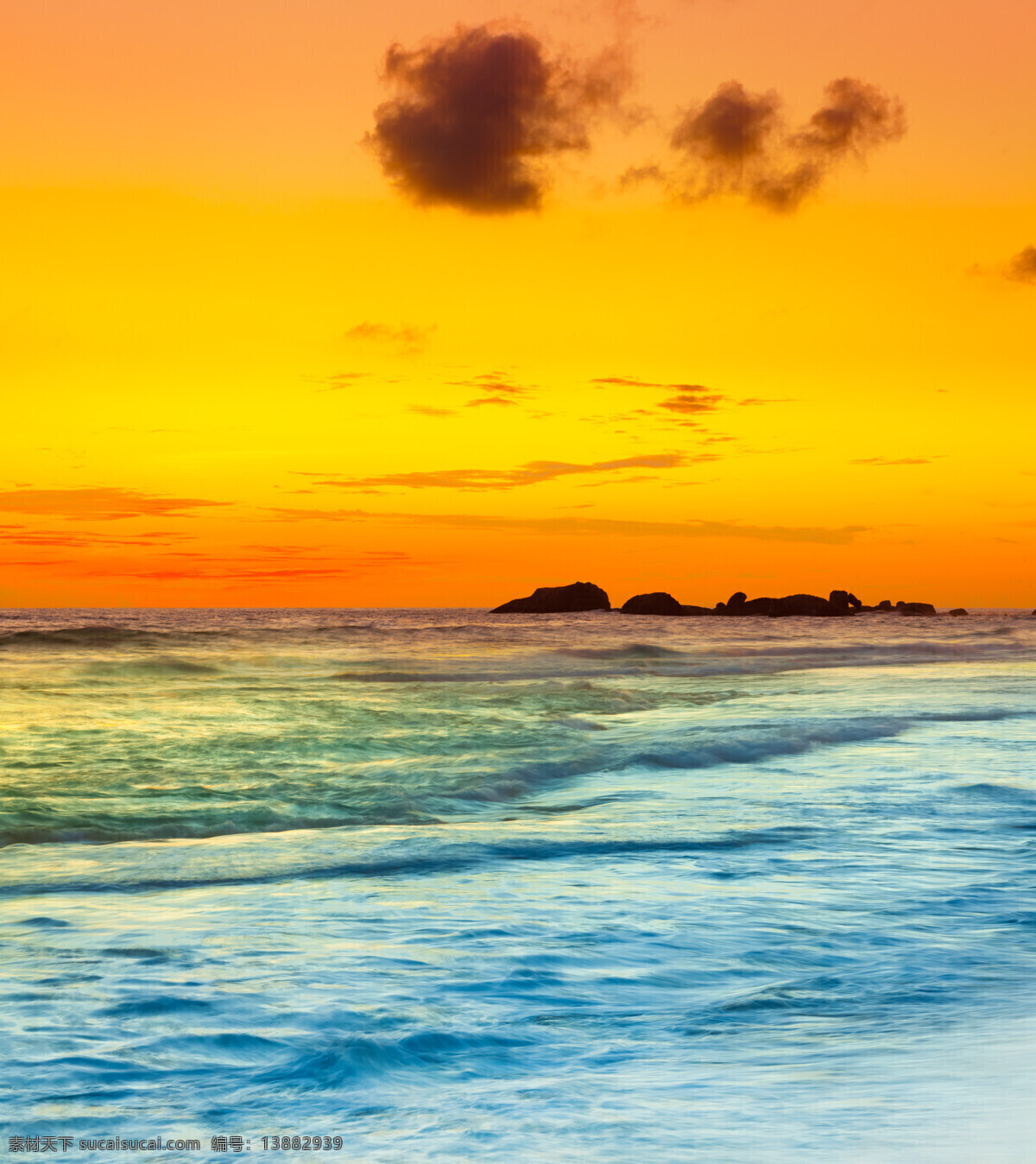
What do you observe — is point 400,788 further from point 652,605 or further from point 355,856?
point 652,605

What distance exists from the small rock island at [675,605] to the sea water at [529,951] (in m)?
98.8

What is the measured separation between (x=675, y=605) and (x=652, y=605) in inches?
145

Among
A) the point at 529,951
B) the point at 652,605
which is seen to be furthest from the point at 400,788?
the point at 652,605

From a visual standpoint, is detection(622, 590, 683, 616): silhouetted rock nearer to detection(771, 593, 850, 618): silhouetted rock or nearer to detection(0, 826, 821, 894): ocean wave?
detection(771, 593, 850, 618): silhouetted rock

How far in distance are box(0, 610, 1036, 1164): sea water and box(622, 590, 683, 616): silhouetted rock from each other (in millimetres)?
99292

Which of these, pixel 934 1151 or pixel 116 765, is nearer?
pixel 934 1151

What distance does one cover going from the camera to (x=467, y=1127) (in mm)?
3592

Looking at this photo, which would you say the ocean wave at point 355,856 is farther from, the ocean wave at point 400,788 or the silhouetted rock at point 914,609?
the silhouetted rock at point 914,609

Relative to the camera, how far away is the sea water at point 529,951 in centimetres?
366

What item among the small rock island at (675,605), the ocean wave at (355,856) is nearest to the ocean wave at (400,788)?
the ocean wave at (355,856)

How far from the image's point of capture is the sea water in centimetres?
366

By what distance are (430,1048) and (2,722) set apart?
16.1 meters

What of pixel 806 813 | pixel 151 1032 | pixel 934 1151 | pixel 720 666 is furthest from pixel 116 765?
pixel 720 666

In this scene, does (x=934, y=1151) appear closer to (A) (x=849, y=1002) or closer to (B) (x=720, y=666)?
(A) (x=849, y=1002)
